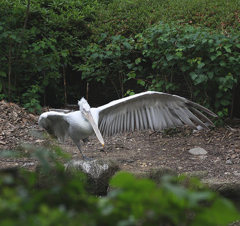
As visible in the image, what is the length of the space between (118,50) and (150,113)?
2205 mm

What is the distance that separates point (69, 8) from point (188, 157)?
417 cm

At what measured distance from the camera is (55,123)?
187 inches

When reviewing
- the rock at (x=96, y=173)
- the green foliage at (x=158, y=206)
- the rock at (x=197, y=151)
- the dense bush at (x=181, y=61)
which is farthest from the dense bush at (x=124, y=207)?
the dense bush at (x=181, y=61)

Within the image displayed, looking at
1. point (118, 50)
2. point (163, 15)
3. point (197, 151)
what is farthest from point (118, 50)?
point (197, 151)

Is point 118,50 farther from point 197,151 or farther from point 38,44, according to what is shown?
point 197,151

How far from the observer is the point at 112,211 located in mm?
934

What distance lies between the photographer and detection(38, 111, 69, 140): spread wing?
4.55 metres

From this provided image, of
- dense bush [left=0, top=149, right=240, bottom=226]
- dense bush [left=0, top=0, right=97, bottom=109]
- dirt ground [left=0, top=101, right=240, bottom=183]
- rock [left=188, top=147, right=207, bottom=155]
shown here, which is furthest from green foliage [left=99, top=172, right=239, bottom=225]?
dense bush [left=0, top=0, right=97, bottom=109]

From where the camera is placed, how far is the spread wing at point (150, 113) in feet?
14.9

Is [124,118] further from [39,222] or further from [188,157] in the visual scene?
[39,222]

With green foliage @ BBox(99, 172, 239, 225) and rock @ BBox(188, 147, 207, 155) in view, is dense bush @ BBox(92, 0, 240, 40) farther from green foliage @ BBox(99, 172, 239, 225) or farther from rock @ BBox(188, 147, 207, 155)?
green foliage @ BBox(99, 172, 239, 225)

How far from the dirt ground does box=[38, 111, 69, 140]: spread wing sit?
248mm

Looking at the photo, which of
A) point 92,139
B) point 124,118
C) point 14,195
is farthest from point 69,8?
point 14,195

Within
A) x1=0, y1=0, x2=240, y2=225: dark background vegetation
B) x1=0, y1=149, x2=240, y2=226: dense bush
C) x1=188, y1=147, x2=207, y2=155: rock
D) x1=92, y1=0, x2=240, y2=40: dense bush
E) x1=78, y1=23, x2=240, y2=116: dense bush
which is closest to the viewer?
x1=0, y1=149, x2=240, y2=226: dense bush
